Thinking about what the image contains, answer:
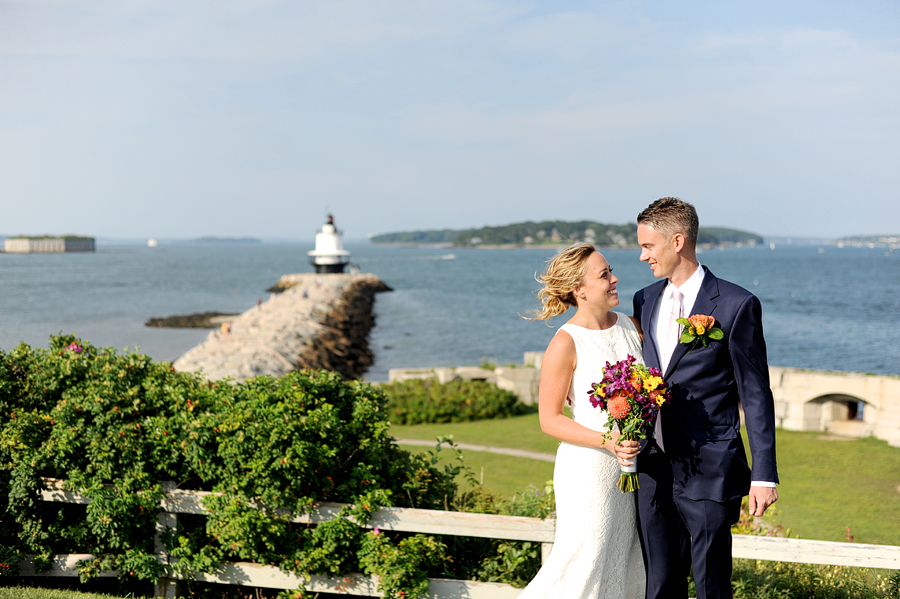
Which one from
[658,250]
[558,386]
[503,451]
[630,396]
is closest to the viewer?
[630,396]

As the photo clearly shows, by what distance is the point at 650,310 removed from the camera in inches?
147

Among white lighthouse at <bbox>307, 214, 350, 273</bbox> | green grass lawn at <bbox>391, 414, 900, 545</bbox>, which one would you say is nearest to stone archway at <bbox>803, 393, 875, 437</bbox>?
green grass lawn at <bbox>391, 414, 900, 545</bbox>

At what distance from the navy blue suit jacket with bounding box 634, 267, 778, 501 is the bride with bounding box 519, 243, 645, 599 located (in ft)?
1.15

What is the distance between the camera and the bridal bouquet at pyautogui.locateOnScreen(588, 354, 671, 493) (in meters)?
3.18

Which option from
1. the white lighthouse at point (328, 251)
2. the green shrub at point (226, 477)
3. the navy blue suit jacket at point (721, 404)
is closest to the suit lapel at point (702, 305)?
the navy blue suit jacket at point (721, 404)

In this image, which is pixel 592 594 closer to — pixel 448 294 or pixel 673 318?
pixel 673 318

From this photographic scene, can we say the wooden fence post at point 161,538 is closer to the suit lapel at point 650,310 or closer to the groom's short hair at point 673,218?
the suit lapel at point 650,310

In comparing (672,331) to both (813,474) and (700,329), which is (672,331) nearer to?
(700,329)

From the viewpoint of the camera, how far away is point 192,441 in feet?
15.4

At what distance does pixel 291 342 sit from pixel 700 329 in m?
21.6

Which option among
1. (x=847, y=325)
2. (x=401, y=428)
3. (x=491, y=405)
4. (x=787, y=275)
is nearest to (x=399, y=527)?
(x=401, y=428)

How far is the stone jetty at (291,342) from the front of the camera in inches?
710

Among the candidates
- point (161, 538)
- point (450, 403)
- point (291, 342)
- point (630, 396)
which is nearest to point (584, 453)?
point (630, 396)

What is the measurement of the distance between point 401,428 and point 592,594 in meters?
9.73
